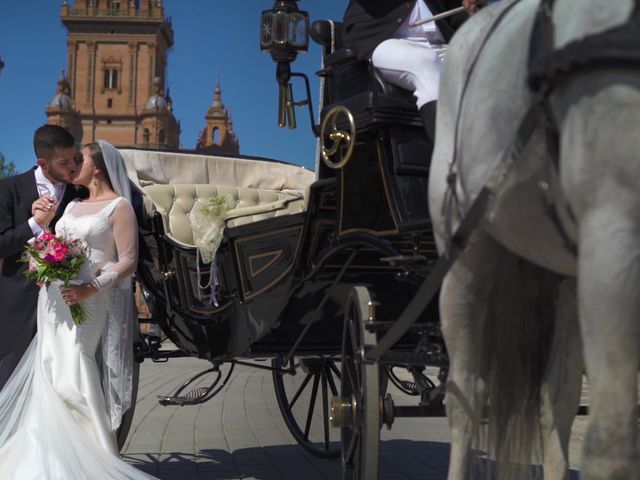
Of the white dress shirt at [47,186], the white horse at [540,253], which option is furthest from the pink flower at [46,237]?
the white horse at [540,253]

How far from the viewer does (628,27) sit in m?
1.82

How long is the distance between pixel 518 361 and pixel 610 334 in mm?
1009

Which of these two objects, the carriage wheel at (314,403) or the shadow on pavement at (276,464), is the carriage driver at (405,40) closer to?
the carriage wheel at (314,403)

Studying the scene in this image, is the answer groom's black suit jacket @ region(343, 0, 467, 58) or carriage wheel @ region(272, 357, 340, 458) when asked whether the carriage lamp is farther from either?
carriage wheel @ region(272, 357, 340, 458)

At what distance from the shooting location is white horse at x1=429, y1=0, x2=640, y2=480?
178cm

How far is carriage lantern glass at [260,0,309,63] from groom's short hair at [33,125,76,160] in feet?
3.71

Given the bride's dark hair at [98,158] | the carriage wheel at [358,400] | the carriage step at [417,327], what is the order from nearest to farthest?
the carriage step at [417,327]
the carriage wheel at [358,400]
the bride's dark hair at [98,158]

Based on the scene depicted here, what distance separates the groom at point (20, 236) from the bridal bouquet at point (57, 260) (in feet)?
1.06

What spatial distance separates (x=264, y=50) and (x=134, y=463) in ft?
9.03

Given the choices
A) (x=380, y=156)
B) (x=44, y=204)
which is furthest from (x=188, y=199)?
(x=380, y=156)

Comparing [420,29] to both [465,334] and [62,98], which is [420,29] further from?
[62,98]

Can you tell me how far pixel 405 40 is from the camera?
3.67 m

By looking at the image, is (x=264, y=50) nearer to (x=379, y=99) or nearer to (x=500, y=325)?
(x=379, y=99)

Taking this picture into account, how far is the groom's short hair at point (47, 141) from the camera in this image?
4.80 metres
